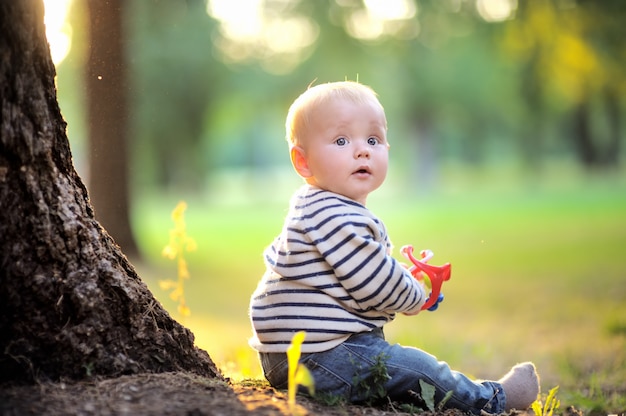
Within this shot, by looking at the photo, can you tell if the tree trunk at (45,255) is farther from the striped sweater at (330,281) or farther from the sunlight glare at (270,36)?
the sunlight glare at (270,36)

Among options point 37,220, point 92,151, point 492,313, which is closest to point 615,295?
point 492,313

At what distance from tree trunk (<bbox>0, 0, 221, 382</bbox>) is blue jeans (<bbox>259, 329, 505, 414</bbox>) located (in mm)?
532

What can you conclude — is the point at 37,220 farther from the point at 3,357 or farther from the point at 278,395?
the point at 278,395

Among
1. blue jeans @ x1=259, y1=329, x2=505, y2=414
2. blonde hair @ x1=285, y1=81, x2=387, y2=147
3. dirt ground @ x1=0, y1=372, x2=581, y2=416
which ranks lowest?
dirt ground @ x1=0, y1=372, x2=581, y2=416

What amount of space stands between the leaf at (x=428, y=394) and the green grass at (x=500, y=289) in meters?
1.21

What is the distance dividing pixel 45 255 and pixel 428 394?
1.39m

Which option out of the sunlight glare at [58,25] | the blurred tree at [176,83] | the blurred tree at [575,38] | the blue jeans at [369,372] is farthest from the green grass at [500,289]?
the blurred tree at [176,83]

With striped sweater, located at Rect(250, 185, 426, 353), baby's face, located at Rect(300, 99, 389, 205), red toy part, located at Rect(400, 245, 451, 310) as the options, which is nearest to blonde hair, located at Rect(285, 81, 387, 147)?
baby's face, located at Rect(300, 99, 389, 205)

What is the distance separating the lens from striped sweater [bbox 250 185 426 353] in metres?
2.65

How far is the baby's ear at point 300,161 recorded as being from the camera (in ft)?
9.40

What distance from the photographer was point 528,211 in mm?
19844

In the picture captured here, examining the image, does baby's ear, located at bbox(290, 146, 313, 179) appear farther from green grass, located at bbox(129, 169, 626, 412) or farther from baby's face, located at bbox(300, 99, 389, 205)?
green grass, located at bbox(129, 169, 626, 412)

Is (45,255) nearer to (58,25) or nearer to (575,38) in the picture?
(58,25)

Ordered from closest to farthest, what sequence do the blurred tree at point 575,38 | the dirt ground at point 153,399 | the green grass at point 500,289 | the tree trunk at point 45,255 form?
the dirt ground at point 153,399 → the tree trunk at point 45,255 → the green grass at point 500,289 → the blurred tree at point 575,38
